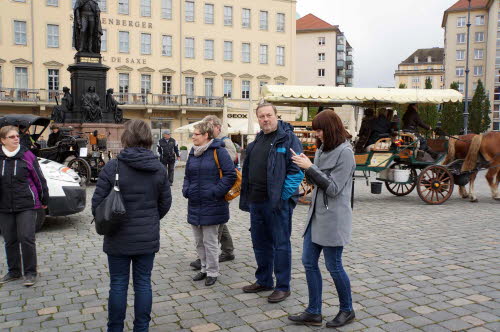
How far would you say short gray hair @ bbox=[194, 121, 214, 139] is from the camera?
5290 mm

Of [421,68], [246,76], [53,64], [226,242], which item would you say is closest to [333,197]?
[226,242]

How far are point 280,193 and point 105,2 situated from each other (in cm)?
4330

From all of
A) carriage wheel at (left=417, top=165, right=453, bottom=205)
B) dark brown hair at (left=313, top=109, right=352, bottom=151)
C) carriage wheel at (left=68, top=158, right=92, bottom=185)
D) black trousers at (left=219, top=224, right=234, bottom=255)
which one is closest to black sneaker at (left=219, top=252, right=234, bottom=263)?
black trousers at (left=219, top=224, right=234, bottom=255)

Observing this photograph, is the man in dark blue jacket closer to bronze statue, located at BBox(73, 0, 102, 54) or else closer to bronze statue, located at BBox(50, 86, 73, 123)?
bronze statue, located at BBox(50, 86, 73, 123)

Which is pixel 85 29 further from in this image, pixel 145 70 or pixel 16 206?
pixel 145 70

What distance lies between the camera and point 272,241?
5012mm

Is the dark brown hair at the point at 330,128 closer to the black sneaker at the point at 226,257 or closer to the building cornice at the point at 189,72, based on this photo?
the black sneaker at the point at 226,257

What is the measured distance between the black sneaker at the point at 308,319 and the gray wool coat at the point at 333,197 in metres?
0.64

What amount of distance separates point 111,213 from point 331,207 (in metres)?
1.66

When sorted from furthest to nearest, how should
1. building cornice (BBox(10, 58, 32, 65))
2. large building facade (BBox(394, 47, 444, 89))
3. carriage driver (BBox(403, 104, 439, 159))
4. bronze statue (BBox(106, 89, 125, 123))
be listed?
→ 1. large building facade (BBox(394, 47, 444, 89))
2. building cornice (BBox(10, 58, 32, 65))
3. bronze statue (BBox(106, 89, 125, 123))
4. carriage driver (BBox(403, 104, 439, 159))

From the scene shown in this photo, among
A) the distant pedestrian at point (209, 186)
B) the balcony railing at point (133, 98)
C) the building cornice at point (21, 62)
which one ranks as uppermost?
the building cornice at point (21, 62)

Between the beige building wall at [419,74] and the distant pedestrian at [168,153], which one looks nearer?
the distant pedestrian at [168,153]

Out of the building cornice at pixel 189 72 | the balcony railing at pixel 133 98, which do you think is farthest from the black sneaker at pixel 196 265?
the building cornice at pixel 189 72

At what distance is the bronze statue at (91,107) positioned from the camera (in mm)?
17453
